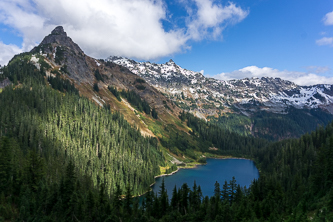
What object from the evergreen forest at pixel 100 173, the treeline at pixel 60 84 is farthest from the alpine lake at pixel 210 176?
the treeline at pixel 60 84

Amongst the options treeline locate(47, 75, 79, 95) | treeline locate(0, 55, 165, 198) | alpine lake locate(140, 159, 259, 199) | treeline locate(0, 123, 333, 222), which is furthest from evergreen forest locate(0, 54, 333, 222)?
alpine lake locate(140, 159, 259, 199)

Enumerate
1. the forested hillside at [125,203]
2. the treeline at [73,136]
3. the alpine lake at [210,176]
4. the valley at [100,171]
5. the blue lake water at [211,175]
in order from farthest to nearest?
1. the blue lake water at [211,175]
2. the alpine lake at [210,176]
3. the treeline at [73,136]
4. the valley at [100,171]
5. the forested hillside at [125,203]

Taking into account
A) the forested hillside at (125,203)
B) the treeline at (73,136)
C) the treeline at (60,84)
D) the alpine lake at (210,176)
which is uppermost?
the treeline at (60,84)

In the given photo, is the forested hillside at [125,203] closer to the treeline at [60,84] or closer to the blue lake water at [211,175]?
the blue lake water at [211,175]

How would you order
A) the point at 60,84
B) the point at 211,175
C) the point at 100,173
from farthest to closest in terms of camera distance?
1. the point at 60,84
2. the point at 211,175
3. the point at 100,173

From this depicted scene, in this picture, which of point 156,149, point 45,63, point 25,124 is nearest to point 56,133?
point 25,124

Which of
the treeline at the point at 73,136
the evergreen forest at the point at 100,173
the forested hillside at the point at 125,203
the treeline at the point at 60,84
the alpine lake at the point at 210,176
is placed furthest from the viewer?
the treeline at the point at 60,84

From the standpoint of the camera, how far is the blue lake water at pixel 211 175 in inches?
5285

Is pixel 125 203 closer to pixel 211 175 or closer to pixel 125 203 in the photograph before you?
pixel 125 203

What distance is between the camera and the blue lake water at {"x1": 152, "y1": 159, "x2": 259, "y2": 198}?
440ft

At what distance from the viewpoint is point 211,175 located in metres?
160

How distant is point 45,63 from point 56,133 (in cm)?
10336

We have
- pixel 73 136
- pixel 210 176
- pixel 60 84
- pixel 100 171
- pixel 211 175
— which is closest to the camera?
pixel 100 171

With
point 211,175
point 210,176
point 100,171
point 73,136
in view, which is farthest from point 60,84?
point 211,175
